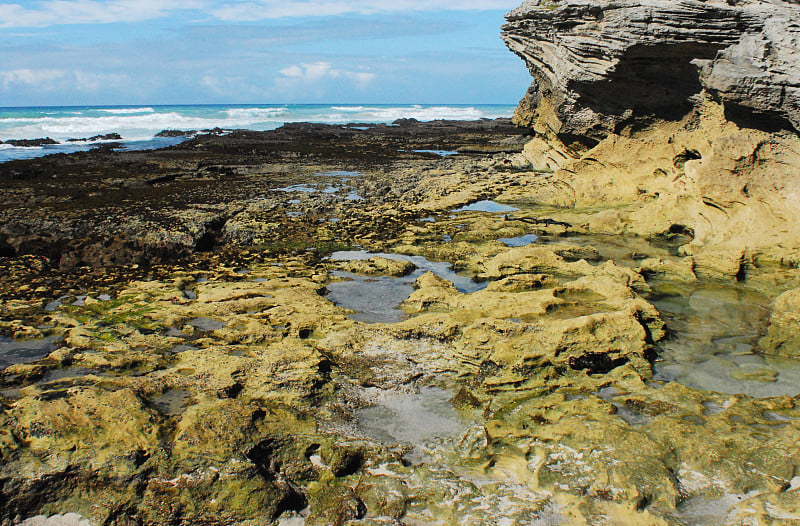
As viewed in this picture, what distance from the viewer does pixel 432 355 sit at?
5930mm

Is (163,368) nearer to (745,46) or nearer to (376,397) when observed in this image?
(376,397)

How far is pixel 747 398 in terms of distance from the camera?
15.9 ft

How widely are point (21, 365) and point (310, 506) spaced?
147 inches

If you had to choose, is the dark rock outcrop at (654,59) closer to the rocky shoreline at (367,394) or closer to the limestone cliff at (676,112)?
the limestone cliff at (676,112)

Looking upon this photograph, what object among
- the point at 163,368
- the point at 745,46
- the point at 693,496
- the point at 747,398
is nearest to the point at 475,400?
the point at 693,496

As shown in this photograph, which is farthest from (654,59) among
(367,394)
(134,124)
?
(134,124)

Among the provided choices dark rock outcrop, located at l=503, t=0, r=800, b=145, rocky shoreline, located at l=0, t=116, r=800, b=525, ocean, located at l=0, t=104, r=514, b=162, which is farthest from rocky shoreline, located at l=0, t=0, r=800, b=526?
ocean, located at l=0, t=104, r=514, b=162

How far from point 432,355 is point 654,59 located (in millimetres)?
9792

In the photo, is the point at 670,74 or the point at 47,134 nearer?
the point at 670,74

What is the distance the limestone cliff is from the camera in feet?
29.6

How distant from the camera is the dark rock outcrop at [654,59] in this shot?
896 centimetres

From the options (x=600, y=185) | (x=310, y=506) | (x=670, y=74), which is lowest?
(x=310, y=506)

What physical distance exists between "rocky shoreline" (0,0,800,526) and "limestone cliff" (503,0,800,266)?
74 millimetres

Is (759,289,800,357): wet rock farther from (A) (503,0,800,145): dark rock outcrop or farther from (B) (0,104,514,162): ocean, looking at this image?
(B) (0,104,514,162): ocean
